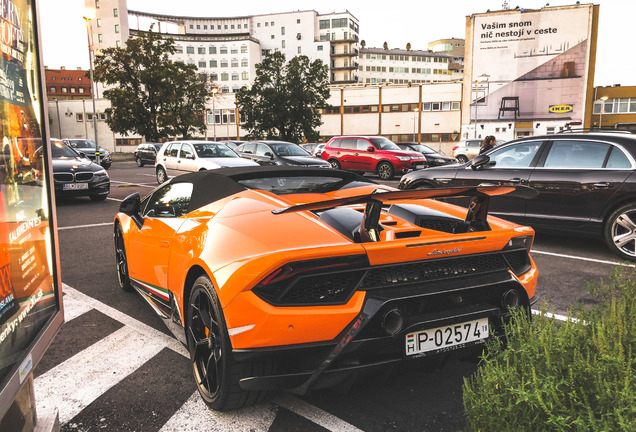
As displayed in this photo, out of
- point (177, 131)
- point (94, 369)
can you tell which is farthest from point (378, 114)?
point (94, 369)

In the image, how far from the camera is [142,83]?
142 feet

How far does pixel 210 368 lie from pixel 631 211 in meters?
5.56

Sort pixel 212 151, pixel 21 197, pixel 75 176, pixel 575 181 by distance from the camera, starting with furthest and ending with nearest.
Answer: pixel 212 151 → pixel 75 176 → pixel 575 181 → pixel 21 197

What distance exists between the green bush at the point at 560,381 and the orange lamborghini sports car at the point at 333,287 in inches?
12.9

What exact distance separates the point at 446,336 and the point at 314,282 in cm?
72

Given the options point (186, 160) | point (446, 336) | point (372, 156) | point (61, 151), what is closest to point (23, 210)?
point (446, 336)

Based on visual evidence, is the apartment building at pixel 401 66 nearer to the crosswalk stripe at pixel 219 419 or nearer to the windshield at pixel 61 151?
the windshield at pixel 61 151

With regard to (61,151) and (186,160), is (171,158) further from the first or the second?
(61,151)

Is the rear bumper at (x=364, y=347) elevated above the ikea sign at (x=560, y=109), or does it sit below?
below

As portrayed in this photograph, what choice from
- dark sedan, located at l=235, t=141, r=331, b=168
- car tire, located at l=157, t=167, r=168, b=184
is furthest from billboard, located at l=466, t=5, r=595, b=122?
car tire, located at l=157, t=167, r=168, b=184

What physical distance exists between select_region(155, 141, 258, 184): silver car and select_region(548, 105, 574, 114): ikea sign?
46709mm

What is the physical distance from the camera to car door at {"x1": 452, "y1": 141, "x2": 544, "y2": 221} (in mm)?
6812

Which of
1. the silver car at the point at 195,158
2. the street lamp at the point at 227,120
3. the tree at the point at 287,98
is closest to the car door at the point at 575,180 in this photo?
the silver car at the point at 195,158

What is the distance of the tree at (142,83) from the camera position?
43.2m
